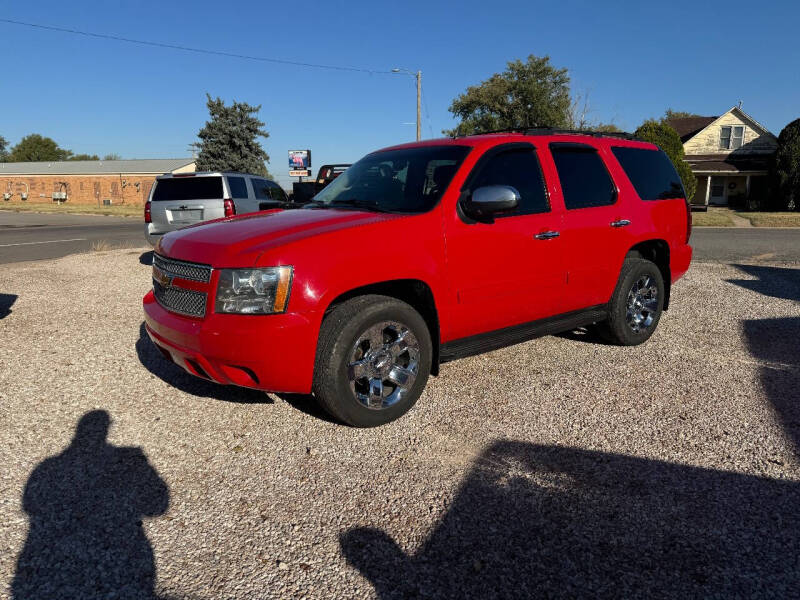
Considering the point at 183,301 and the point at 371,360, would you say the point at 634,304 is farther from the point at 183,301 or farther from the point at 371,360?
the point at 183,301

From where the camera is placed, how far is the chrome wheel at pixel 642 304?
17.9 feet

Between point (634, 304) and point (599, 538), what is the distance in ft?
11.1

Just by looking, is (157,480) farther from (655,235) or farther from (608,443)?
(655,235)

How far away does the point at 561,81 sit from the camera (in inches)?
1943

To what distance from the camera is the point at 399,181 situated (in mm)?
4445

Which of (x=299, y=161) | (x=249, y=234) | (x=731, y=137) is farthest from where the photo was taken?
(x=299, y=161)

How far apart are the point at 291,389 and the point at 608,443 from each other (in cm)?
197

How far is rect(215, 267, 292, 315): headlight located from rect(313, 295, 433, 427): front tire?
365 mm

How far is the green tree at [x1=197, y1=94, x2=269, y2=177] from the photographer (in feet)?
164

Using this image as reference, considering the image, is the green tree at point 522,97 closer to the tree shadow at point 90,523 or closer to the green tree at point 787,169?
the green tree at point 787,169

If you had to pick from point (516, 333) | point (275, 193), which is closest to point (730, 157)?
point (275, 193)

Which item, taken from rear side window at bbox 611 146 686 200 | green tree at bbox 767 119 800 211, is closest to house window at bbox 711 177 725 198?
green tree at bbox 767 119 800 211

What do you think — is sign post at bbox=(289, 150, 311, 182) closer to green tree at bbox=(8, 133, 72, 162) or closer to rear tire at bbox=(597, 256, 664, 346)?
rear tire at bbox=(597, 256, 664, 346)

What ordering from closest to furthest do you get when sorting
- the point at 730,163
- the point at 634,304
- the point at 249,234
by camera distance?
1. the point at 249,234
2. the point at 634,304
3. the point at 730,163
